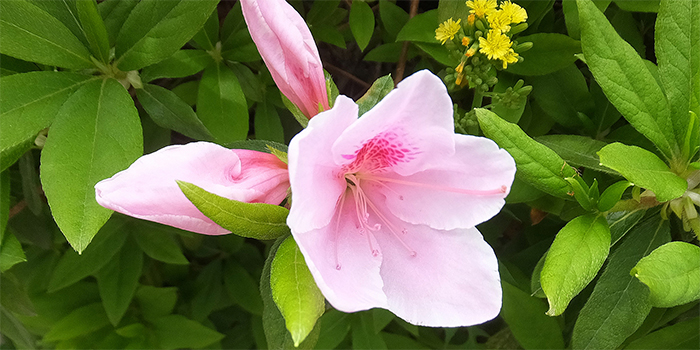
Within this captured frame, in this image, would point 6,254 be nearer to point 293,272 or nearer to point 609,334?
point 293,272

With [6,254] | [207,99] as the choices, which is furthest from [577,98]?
[6,254]

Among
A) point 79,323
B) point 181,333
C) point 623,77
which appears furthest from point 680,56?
point 79,323

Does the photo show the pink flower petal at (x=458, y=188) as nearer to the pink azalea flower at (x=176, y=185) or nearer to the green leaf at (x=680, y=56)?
the pink azalea flower at (x=176, y=185)

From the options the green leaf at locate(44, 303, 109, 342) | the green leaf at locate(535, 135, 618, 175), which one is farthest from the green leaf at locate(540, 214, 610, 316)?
the green leaf at locate(44, 303, 109, 342)

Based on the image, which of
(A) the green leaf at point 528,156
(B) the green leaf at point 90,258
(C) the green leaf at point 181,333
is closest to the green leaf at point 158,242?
(B) the green leaf at point 90,258

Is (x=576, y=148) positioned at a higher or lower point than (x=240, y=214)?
lower

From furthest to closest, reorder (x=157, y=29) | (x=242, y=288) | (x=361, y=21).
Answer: (x=242, y=288), (x=361, y=21), (x=157, y=29)

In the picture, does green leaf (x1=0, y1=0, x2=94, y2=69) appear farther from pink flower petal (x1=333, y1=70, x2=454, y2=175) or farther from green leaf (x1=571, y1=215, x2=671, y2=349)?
green leaf (x1=571, y1=215, x2=671, y2=349)

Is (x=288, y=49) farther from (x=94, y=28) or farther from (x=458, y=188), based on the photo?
(x=94, y=28)

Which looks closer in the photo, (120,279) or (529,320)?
(529,320)
